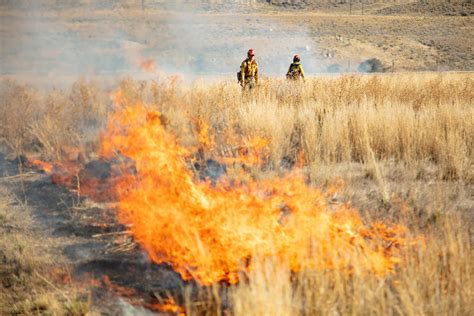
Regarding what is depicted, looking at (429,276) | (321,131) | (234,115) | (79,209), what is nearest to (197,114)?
(234,115)

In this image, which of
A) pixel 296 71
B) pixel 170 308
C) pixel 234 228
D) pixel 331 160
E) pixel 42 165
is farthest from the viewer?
pixel 296 71

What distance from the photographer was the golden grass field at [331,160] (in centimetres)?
301

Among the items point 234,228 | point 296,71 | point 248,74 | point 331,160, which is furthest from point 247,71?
point 234,228

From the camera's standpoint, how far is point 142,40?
4616cm

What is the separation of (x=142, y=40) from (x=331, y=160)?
139ft

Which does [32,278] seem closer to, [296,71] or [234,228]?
[234,228]

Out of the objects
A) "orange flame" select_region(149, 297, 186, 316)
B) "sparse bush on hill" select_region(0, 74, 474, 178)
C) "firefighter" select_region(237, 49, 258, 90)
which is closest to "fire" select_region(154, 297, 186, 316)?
"orange flame" select_region(149, 297, 186, 316)

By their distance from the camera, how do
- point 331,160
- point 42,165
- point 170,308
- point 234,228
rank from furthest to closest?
1. point 42,165
2. point 331,160
3. point 234,228
4. point 170,308

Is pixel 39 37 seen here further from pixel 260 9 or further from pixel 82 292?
pixel 260 9

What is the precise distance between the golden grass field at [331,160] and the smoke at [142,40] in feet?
9.65

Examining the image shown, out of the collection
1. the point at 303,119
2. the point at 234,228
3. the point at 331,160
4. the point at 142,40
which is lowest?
the point at 331,160

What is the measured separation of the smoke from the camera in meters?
18.8

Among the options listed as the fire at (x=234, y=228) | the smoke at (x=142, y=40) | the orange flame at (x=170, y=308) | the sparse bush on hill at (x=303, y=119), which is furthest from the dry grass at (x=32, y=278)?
the smoke at (x=142, y=40)

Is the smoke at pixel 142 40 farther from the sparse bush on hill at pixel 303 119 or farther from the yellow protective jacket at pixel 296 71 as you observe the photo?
the yellow protective jacket at pixel 296 71
